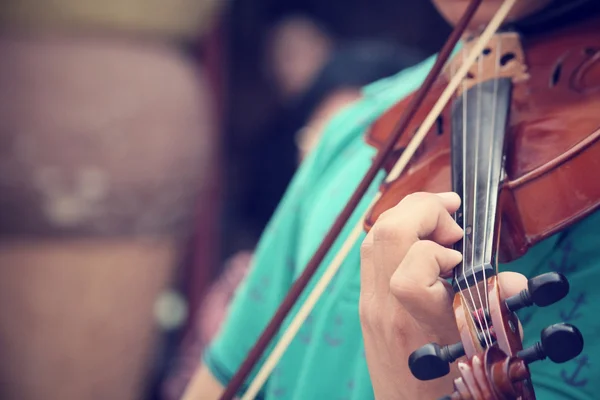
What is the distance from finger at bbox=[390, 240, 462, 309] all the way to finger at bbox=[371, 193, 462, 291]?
0.05 feet

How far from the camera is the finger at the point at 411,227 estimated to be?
0.39 meters

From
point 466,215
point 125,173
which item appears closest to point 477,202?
point 466,215

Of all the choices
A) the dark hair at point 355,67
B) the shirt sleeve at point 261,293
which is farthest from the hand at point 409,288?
the dark hair at point 355,67

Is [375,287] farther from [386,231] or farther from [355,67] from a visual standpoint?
[355,67]

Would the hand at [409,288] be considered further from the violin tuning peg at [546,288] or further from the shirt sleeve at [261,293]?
the shirt sleeve at [261,293]

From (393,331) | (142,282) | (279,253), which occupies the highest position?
(393,331)

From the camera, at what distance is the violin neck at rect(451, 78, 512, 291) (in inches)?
15.5

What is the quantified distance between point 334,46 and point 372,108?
1.25 metres

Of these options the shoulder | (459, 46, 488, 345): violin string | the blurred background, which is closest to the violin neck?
(459, 46, 488, 345): violin string

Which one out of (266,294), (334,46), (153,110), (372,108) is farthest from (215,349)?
(334,46)

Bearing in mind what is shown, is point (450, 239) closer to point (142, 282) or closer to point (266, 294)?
point (266, 294)

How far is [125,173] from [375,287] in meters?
1.25

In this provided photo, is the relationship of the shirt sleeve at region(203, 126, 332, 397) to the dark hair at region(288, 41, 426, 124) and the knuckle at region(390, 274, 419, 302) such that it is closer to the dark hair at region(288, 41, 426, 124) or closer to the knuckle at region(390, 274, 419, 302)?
the knuckle at region(390, 274, 419, 302)

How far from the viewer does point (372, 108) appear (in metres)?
0.72
